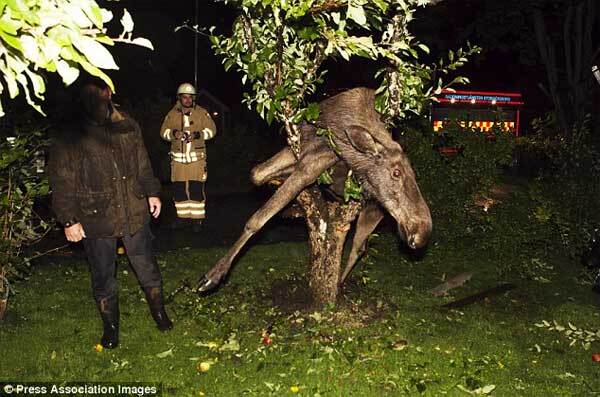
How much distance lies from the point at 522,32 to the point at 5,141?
19271mm

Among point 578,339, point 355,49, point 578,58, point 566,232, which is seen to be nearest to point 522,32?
point 578,58

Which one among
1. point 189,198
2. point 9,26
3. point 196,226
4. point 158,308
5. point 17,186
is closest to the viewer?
point 9,26

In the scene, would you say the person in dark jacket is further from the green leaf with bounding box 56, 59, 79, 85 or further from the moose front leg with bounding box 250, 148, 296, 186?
the green leaf with bounding box 56, 59, 79, 85

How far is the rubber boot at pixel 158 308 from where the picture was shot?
5922mm

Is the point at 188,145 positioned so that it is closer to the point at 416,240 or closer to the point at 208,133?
the point at 208,133

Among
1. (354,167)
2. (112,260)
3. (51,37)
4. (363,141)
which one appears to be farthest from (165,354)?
(51,37)

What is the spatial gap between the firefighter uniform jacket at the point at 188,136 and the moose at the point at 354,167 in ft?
13.3

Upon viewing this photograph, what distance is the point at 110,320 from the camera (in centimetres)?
570

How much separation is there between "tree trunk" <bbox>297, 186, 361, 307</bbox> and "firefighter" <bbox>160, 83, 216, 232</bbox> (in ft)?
14.0

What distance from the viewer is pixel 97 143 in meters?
5.41

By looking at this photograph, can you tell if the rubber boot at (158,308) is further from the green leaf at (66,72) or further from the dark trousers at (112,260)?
the green leaf at (66,72)

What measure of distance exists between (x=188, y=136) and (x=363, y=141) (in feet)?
16.6

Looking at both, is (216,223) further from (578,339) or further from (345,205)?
(578,339)

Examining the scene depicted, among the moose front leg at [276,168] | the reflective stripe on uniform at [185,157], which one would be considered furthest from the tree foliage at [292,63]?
the reflective stripe on uniform at [185,157]
